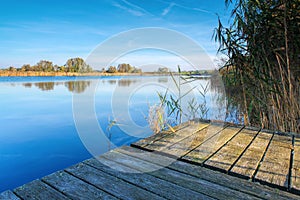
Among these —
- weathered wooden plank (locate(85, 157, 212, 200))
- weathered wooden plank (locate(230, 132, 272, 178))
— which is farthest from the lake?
weathered wooden plank (locate(230, 132, 272, 178))

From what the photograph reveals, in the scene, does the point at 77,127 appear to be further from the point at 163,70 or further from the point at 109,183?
the point at 109,183

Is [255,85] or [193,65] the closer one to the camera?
[193,65]

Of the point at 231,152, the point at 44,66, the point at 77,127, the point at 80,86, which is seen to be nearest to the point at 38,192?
the point at 231,152

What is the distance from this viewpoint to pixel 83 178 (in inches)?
43.7

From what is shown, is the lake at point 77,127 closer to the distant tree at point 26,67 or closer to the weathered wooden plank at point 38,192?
the weathered wooden plank at point 38,192

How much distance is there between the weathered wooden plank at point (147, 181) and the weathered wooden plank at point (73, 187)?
0.59 ft

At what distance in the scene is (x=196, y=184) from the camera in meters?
1.04

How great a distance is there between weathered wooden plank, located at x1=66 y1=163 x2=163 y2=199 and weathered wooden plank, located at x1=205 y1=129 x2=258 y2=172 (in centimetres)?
58

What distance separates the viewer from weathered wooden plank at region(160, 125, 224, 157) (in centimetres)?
152

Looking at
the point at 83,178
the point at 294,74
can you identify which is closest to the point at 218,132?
the point at 294,74

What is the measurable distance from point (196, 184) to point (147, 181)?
300 millimetres

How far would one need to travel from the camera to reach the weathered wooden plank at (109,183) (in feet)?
3.09

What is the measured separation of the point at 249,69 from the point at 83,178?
7.75 feet

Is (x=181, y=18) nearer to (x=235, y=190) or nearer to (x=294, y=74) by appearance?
(x=294, y=74)
